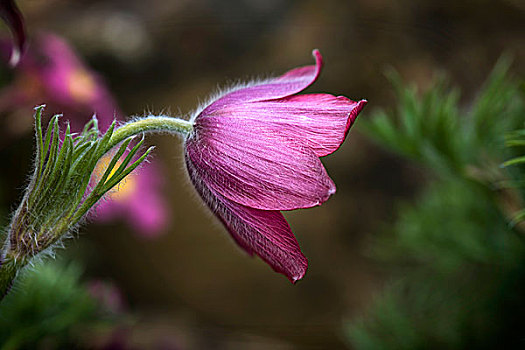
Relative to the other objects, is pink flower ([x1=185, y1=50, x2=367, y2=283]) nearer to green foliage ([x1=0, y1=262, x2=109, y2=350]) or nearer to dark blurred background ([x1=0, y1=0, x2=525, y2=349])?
green foliage ([x1=0, y1=262, x2=109, y2=350])

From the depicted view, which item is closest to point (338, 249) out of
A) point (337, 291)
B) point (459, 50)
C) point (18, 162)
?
point (337, 291)

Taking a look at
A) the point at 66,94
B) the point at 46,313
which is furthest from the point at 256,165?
the point at 66,94

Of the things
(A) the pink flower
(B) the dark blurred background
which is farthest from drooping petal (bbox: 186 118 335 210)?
(B) the dark blurred background

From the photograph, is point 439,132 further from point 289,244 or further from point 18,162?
point 18,162

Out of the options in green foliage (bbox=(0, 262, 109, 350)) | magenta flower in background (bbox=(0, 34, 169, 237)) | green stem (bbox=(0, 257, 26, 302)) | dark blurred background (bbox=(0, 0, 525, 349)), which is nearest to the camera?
green stem (bbox=(0, 257, 26, 302))

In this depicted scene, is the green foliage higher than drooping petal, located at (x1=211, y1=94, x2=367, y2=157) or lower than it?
lower

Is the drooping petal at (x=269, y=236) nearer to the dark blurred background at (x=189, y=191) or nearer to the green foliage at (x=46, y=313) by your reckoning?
the green foliage at (x=46, y=313)

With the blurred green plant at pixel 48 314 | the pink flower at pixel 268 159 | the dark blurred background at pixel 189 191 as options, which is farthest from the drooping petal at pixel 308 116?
the dark blurred background at pixel 189 191
